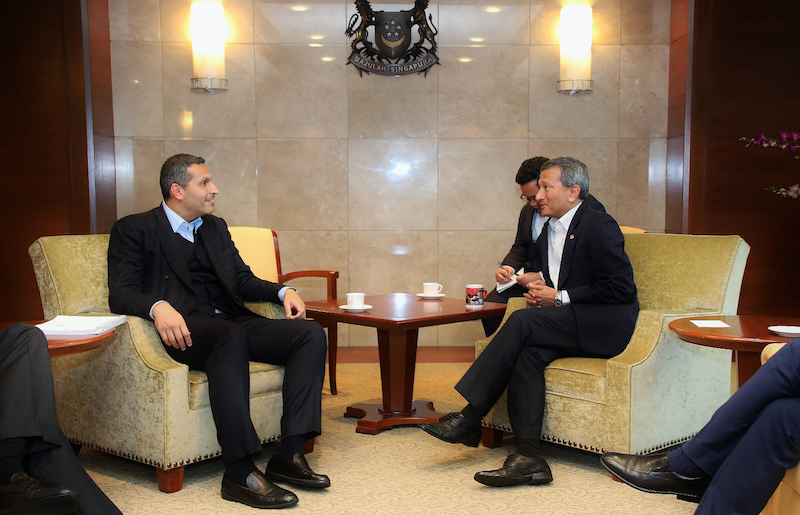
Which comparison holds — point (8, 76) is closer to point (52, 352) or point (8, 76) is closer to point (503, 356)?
point (52, 352)

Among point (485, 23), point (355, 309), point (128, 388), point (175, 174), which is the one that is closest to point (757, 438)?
Result: point (355, 309)

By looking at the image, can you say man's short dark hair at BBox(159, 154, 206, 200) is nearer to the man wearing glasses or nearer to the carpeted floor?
the carpeted floor

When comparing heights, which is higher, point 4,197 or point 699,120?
point 699,120

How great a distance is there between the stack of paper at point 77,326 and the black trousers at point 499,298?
2210 mm

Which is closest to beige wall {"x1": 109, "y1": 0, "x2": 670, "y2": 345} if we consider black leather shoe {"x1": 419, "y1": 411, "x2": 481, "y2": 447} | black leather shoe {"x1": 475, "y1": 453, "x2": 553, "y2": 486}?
black leather shoe {"x1": 419, "y1": 411, "x2": 481, "y2": 447}

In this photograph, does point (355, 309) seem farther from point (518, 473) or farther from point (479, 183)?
point (479, 183)

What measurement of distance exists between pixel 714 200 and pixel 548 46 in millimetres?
1660

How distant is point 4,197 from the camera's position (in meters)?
5.52

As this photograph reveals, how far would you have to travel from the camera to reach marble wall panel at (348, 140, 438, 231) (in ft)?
19.2

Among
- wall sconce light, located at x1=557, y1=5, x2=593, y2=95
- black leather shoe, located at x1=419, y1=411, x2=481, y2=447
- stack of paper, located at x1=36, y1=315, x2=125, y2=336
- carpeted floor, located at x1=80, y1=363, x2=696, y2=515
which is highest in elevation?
wall sconce light, located at x1=557, y1=5, x2=593, y2=95

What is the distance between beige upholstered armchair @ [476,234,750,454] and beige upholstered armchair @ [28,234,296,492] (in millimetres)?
1126

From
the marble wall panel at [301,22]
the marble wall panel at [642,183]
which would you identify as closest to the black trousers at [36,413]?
the marble wall panel at [301,22]

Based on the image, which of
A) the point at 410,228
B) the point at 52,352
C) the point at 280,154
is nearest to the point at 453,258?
the point at 410,228

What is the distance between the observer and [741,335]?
8.06 feet
